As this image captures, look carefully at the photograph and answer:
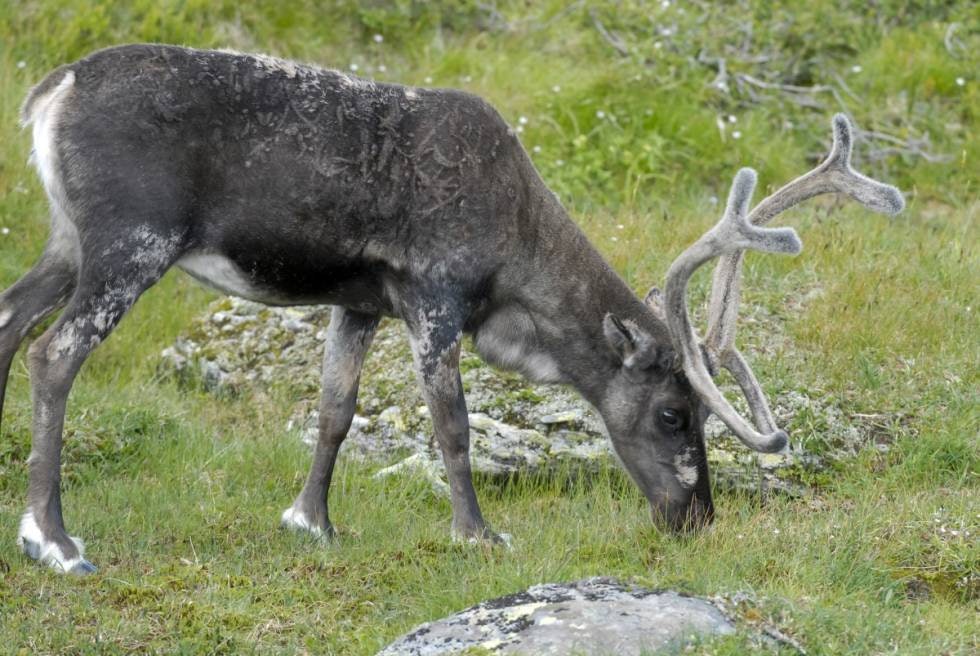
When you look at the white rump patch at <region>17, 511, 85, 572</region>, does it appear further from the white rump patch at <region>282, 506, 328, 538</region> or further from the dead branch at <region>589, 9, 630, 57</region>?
the dead branch at <region>589, 9, 630, 57</region>

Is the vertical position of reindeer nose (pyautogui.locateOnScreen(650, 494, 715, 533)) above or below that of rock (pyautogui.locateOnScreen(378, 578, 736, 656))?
below

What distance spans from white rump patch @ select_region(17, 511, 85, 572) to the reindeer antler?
2689 mm

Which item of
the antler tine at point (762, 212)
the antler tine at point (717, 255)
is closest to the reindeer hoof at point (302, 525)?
the antler tine at point (717, 255)

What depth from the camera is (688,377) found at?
6473mm

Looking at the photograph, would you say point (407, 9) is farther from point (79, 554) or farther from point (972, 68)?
point (79, 554)

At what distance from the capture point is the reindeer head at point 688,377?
21.1 feet

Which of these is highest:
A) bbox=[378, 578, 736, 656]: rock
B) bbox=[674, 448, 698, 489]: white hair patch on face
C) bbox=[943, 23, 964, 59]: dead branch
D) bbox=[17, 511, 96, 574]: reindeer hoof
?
bbox=[943, 23, 964, 59]: dead branch

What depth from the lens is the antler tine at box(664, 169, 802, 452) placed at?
601 cm

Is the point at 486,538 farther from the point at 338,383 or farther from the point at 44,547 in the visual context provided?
the point at 44,547

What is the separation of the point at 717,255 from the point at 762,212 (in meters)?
0.63

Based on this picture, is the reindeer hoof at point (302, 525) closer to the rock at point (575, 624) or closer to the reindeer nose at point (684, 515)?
the reindeer nose at point (684, 515)

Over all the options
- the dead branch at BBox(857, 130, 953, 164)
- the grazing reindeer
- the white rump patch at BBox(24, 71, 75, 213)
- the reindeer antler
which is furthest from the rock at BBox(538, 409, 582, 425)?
the dead branch at BBox(857, 130, 953, 164)

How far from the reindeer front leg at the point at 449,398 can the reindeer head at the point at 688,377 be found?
716mm

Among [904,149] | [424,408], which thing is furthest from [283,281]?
[904,149]
